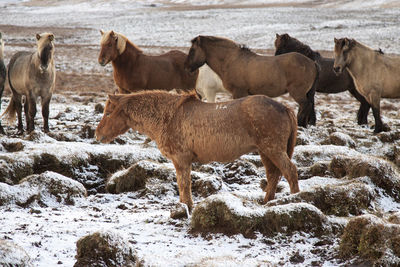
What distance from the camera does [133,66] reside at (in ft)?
35.9

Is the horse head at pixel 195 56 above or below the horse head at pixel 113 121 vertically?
above

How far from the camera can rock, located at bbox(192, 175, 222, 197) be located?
280 inches

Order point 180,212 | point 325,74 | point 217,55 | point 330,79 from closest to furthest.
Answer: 1. point 180,212
2. point 217,55
3. point 325,74
4. point 330,79

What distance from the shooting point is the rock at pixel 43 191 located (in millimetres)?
6324

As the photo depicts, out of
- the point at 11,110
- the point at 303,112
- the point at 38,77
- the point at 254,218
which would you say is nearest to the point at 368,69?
the point at 303,112

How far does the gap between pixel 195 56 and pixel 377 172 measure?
5320 millimetres

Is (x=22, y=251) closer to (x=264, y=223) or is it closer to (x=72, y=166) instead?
(x=264, y=223)

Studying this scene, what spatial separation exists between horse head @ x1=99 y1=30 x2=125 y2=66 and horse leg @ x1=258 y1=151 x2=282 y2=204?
5.49 metres

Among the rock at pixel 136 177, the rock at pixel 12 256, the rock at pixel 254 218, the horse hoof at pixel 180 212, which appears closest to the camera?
the rock at pixel 12 256

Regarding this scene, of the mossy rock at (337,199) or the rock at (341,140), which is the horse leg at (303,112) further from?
the mossy rock at (337,199)

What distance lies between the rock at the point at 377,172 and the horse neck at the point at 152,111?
A: 2934mm

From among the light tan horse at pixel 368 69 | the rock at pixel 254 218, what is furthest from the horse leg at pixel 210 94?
the rock at pixel 254 218

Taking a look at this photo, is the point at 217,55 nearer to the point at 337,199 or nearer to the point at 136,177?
the point at 136,177

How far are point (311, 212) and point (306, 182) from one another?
73.7 inches
